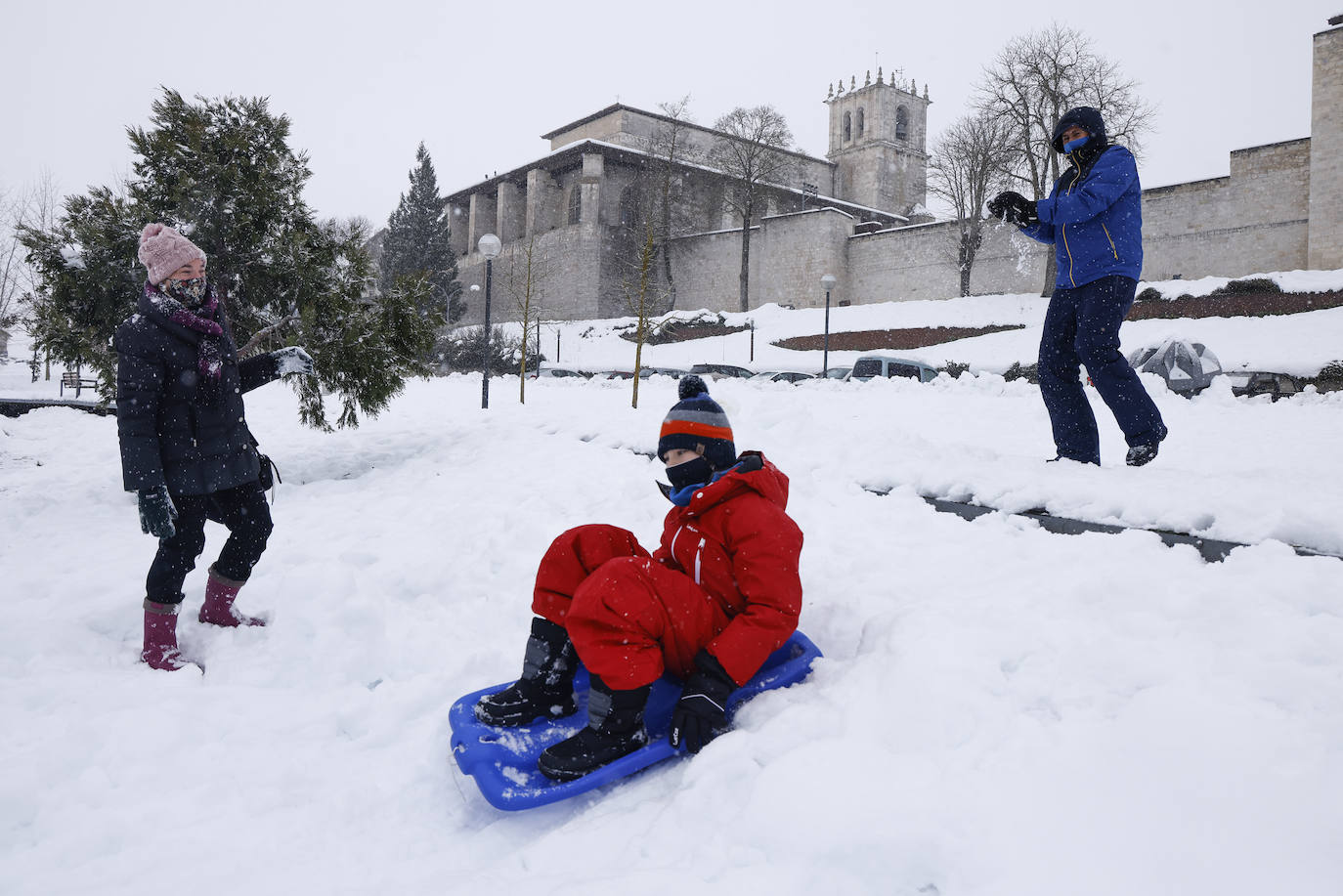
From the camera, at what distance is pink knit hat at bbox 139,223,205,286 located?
10.1ft

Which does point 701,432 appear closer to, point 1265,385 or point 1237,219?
point 1265,385

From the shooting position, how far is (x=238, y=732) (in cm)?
263

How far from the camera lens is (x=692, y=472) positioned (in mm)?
2490

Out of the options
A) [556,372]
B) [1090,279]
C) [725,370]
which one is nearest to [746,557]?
[1090,279]

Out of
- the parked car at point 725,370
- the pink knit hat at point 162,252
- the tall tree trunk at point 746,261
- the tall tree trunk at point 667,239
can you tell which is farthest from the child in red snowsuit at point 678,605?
the tall tree trunk at point 667,239

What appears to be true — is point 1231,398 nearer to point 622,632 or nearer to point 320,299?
point 622,632

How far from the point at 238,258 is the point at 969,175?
35300mm

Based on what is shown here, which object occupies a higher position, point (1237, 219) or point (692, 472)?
point (1237, 219)

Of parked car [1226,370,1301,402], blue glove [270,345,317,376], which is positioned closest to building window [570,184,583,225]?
parked car [1226,370,1301,402]

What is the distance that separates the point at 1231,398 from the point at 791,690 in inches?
323

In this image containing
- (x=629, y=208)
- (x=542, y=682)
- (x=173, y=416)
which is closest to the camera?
(x=542, y=682)

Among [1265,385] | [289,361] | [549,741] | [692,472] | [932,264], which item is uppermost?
[932,264]

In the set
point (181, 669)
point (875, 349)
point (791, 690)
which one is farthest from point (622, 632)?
point (875, 349)

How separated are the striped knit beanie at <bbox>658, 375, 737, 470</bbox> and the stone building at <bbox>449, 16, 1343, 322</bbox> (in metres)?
31.3
